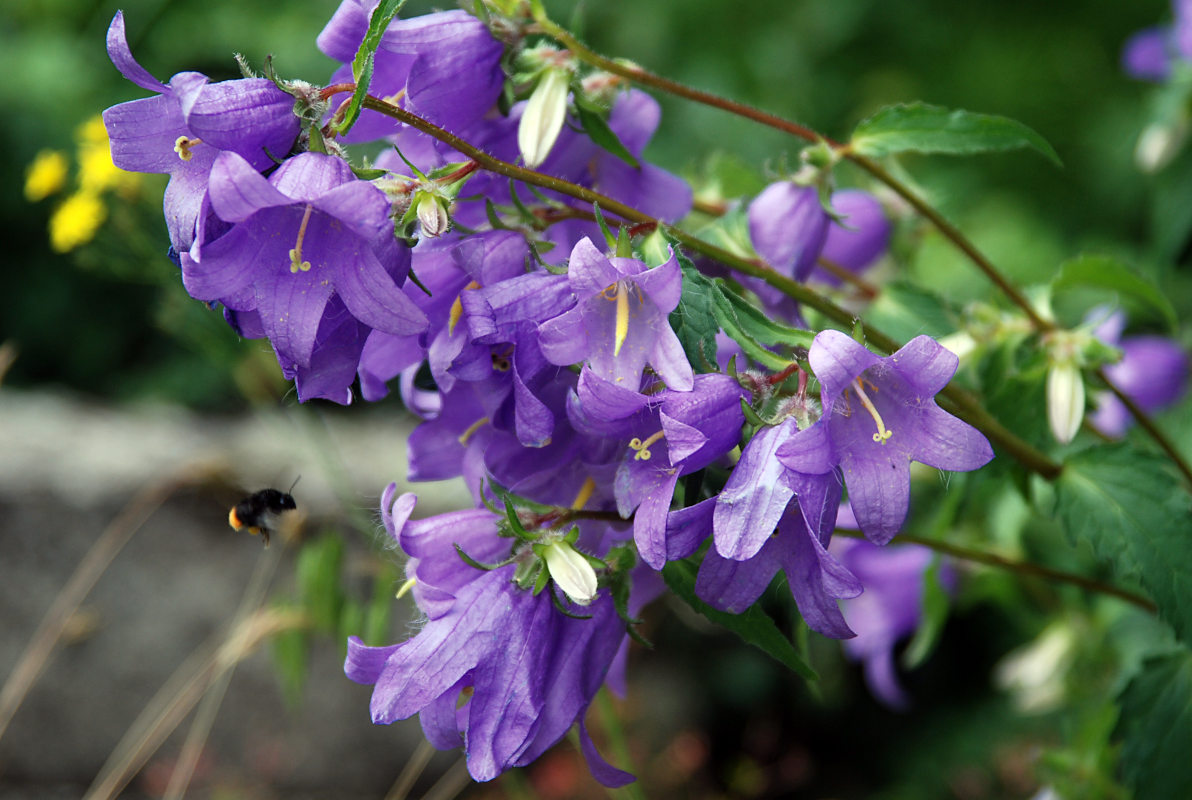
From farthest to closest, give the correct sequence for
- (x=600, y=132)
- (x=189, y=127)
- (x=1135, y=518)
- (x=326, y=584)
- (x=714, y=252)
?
(x=326, y=584) → (x=1135, y=518) → (x=600, y=132) → (x=714, y=252) → (x=189, y=127)

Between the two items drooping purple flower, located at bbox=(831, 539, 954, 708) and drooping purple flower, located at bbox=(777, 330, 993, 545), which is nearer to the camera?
drooping purple flower, located at bbox=(777, 330, 993, 545)

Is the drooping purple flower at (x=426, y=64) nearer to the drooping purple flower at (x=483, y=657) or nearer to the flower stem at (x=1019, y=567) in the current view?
the drooping purple flower at (x=483, y=657)

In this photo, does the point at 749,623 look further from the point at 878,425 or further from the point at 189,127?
the point at 189,127

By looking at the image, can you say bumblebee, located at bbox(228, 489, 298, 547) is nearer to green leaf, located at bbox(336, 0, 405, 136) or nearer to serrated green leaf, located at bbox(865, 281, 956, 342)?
green leaf, located at bbox(336, 0, 405, 136)

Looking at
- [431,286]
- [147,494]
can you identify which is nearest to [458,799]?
[147,494]

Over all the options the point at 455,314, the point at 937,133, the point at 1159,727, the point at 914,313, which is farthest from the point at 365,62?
the point at 1159,727

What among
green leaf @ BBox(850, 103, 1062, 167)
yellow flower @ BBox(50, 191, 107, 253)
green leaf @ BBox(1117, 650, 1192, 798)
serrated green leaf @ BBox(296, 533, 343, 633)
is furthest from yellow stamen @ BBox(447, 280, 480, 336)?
yellow flower @ BBox(50, 191, 107, 253)
